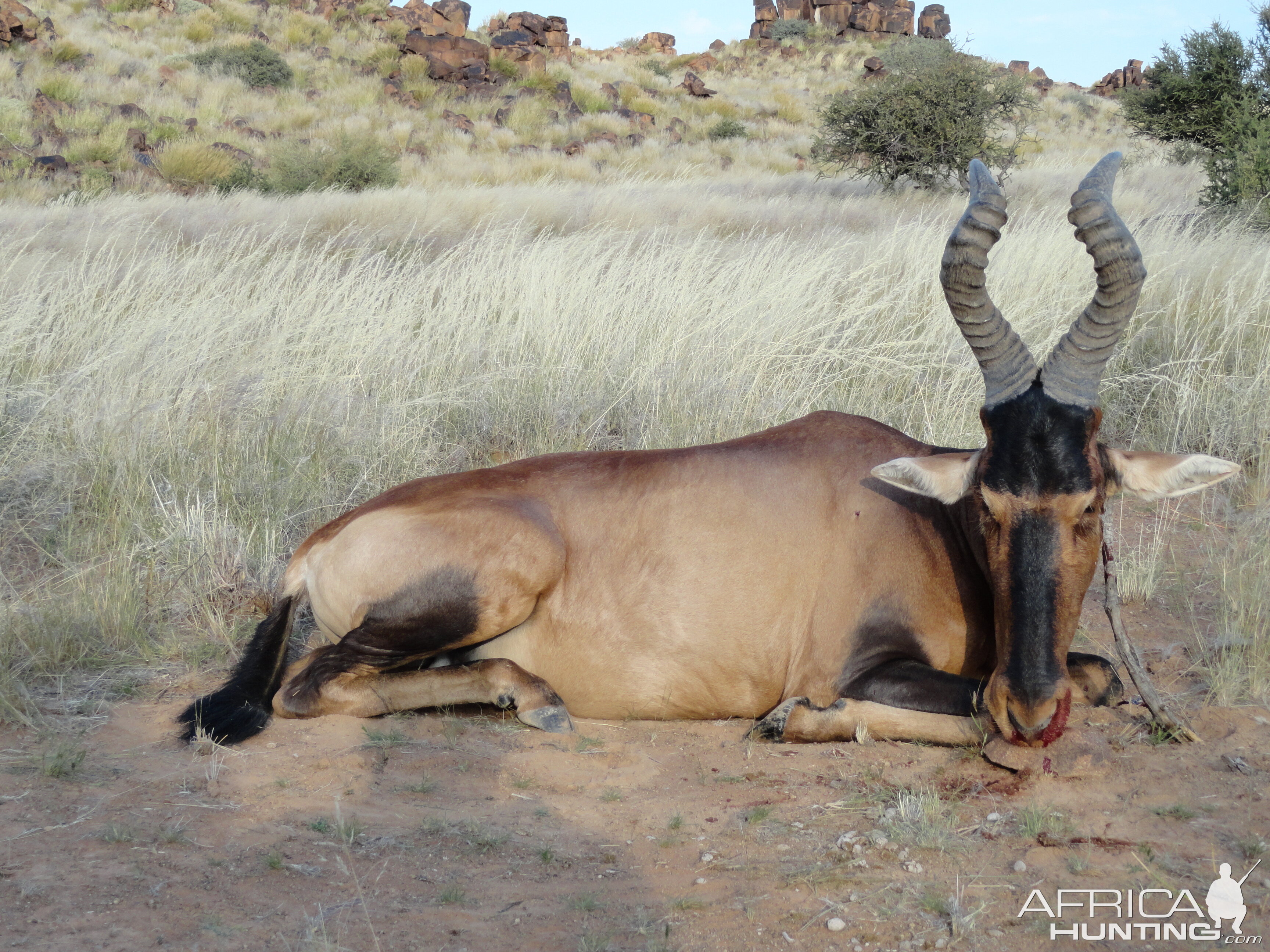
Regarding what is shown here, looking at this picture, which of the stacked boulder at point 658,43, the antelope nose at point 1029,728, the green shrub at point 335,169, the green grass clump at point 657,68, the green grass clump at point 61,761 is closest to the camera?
the antelope nose at point 1029,728

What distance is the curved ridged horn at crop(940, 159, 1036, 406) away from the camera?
3891mm

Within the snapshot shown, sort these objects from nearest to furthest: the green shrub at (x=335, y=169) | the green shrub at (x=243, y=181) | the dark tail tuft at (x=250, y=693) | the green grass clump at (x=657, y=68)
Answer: the dark tail tuft at (x=250, y=693) < the green shrub at (x=335, y=169) < the green shrub at (x=243, y=181) < the green grass clump at (x=657, y=68)

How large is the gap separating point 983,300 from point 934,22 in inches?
2631

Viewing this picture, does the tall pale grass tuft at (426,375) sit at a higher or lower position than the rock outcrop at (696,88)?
lower

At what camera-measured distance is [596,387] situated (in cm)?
777

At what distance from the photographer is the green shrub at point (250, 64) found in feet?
104

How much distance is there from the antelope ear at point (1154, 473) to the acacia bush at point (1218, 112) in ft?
32.1

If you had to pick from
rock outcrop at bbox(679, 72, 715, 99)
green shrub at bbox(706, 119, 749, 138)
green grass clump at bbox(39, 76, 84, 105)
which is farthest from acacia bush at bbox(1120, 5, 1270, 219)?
green grass clump at bbox(39, 76, 84, 105)

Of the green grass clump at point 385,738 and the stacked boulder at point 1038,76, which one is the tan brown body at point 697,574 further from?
the stacked boulder at point 1038,76

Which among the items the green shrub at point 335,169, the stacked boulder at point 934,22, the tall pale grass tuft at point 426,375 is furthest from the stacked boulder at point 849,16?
the tall pale grass tuft at point 426,375

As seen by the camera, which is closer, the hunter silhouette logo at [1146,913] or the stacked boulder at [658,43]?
the hunter silhouette logo at [1146,913]

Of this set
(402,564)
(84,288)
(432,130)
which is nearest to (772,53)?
(432,130)

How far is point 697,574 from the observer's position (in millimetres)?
4344

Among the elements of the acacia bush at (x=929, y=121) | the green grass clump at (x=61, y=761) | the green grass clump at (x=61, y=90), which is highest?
the acacia bush at (x=929, y=121)
